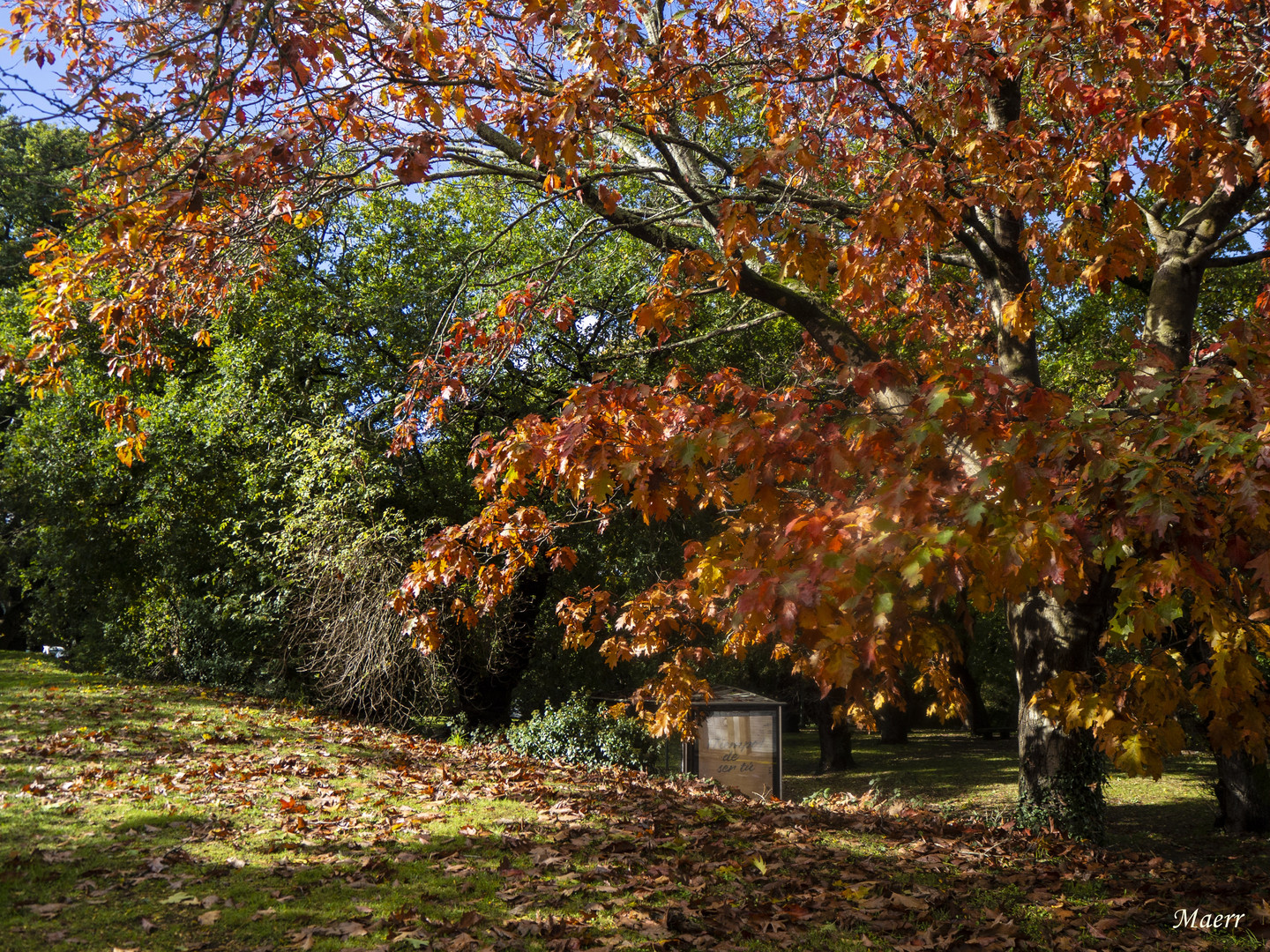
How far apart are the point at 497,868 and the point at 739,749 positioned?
18.6 ft

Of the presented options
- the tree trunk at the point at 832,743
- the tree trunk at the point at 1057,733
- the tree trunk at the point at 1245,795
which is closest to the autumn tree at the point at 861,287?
the tree trunk at the point at 1057,733

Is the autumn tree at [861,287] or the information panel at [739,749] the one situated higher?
the autumn tree at [861,287]

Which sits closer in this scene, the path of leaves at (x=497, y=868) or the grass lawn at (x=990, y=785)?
the path of leaves at (x=497, y=868)

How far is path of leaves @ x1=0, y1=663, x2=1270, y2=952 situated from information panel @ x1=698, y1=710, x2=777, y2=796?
1.63 m

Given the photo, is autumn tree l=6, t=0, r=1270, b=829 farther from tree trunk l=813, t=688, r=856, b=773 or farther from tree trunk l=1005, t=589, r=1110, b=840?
tree trunk l=813, t=688, r=856, b=773

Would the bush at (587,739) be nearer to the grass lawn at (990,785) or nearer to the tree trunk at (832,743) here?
the grass lawn at (990,785)

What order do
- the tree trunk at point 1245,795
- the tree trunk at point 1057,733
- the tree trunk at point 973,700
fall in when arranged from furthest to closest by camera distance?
the tree trunk at point 973,700, the tree trunk at point 1245,795, the tree trunk at point 1057,733

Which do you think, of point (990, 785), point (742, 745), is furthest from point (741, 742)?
point (990, 785)

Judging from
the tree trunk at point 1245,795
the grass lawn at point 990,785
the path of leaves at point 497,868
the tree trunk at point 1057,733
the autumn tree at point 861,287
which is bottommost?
the grass lawn at point 990,785

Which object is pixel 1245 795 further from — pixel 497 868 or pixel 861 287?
pixel 497 868

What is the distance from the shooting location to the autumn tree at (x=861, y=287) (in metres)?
3.70

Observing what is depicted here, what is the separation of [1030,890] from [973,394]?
11.7 feet

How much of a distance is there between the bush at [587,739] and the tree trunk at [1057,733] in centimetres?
487

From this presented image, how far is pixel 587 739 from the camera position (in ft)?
38.4
